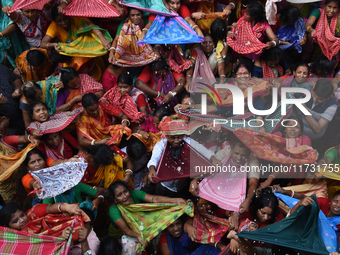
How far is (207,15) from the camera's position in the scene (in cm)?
554

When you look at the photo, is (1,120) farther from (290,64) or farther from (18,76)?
(290,64)

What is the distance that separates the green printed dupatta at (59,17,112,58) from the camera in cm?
Answer: 541

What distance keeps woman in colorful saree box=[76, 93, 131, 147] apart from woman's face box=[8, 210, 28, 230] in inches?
49.8

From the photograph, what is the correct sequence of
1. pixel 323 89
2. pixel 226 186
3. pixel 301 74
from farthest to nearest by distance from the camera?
pixel 301 74, pixel 323 89, pixel 226 186

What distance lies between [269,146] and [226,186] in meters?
0.71

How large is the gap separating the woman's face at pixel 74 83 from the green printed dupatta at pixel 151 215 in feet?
6.26

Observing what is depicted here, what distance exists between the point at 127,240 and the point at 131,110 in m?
1.83

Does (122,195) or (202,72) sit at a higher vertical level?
(202,72)

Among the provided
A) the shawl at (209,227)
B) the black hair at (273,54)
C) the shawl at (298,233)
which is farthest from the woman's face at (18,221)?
the black hair at (273,54)

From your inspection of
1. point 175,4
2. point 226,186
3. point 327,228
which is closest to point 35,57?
point 175,4

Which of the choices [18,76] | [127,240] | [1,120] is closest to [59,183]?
[127,240]

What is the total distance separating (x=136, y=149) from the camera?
15.8ft

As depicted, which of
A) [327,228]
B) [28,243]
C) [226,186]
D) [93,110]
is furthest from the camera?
[93,110]

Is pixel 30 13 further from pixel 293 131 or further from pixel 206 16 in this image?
pixel 293 131
